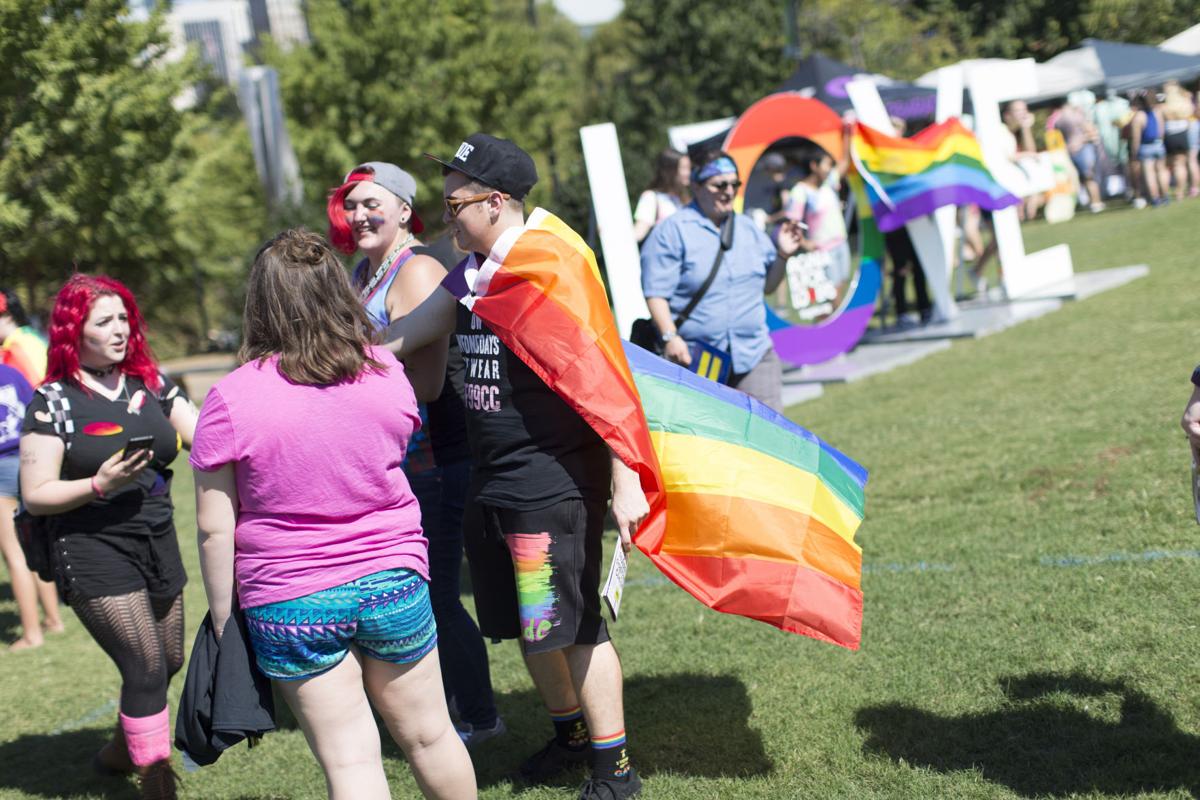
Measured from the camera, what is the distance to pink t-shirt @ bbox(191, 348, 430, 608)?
304 cm

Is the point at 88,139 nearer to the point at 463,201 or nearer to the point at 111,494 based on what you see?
the point at 111,494

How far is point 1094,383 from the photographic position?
934cm

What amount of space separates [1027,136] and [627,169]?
6.18m

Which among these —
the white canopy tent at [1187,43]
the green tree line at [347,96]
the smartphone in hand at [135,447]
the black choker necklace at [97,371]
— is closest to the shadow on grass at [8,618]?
the black choker necklace at [97,371]

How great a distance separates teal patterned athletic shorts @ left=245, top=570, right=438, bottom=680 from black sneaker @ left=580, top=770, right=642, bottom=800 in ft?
3.60

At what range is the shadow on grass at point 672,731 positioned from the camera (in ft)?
14.3

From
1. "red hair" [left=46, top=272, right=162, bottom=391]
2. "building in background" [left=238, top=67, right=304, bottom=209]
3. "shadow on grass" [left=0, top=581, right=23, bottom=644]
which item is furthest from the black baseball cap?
"building in background" [left=238, top=67, right=304, bottom=209]

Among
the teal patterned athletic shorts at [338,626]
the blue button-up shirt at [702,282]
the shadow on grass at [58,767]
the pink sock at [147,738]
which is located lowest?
the shadow on grass at [58,767]

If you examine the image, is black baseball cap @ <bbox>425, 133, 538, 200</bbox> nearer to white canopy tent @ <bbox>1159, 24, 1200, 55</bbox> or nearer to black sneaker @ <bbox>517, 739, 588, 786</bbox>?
black sneaker @ <bbox>517, 739, 588, 786</bbox>

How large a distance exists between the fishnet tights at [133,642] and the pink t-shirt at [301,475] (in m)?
1.43

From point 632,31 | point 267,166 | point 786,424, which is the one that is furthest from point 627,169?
point 632,31

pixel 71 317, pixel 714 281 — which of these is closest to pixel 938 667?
pixel 714 281

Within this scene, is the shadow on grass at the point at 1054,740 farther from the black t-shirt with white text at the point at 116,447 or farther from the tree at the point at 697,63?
the tree at the point at 697,63

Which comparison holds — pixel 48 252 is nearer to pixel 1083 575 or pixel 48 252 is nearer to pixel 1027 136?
pixel 1027 136
